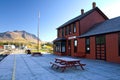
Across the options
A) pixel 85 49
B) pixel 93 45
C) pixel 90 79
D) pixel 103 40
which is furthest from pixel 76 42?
pixel 90 79

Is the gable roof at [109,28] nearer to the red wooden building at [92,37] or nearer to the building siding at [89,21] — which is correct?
the red wooden building at [92,37]

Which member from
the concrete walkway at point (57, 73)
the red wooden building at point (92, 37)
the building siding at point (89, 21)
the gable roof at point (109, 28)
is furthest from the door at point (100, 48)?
the building siding at point (89, 21)

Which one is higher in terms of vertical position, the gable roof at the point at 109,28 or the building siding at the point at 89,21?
the building siding at the point at 89,21

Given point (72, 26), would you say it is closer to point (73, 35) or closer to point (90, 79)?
point (73, 35)

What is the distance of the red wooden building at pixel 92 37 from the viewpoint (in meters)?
18.4

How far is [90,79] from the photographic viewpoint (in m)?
9.55

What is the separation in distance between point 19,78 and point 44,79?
1451 mm

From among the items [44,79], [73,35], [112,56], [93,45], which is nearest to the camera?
[44,79]

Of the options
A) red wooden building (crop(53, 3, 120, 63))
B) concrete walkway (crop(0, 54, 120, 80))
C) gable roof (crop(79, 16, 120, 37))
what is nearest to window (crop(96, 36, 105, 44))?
red wooden building (crop(53, 3, 120, 63))

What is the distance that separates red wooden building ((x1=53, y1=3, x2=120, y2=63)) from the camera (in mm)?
18362

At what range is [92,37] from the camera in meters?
22.3

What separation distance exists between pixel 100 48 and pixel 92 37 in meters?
2.20

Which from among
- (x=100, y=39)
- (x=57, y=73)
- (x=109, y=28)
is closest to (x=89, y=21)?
(x=100, y=39)

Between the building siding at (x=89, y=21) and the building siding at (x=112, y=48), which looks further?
the building siding at (x=89, y=21)
